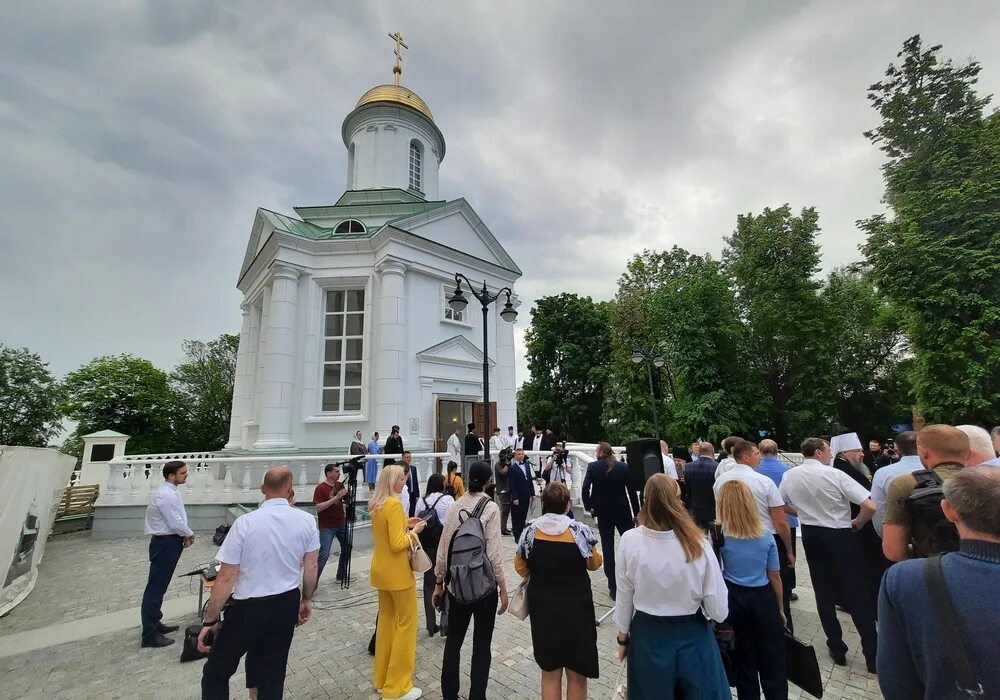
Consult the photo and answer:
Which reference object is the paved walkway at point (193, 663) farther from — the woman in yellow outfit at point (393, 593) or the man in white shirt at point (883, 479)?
the man in white shirt at point (883, 479)

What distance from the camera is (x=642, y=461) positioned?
5578 mm

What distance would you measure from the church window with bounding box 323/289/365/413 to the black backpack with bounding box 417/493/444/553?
38.1 feet

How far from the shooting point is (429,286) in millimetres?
16734

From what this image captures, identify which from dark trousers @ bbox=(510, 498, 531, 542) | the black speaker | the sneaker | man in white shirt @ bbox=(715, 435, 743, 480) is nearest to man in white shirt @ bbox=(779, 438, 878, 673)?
man in white shirt @ bbox=(715, 435, 743, 480)

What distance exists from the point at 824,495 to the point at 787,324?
23117mm

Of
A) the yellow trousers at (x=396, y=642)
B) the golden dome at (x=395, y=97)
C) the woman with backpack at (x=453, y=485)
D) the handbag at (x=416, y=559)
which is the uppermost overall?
the golden dome at (x=395, y=97)

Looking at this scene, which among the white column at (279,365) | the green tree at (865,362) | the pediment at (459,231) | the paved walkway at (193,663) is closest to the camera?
the paved walkway at (193,663)

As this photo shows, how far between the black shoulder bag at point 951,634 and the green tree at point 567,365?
32.7 meters

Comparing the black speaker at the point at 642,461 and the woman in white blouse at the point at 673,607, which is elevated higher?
the black speaker at the point at 642,461

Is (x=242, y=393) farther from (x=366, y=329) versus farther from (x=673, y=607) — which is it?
(x=673, y=607)

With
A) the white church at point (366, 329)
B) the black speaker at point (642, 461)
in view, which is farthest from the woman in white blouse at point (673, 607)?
the white church at point (366, 329)

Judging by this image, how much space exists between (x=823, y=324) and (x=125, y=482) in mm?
30203

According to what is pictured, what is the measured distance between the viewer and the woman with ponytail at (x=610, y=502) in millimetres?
5984

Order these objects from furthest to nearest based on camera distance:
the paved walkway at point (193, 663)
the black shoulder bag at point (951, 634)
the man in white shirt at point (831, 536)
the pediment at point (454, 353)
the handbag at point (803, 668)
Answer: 1. the pediment at point (454, 353)
2. the man in white shirt at point (831, 536)
3. the paved walkway at point (193, 663)
4. the handbag at point (803, 668)
5. the black shoulder bag at point (951, 634)
